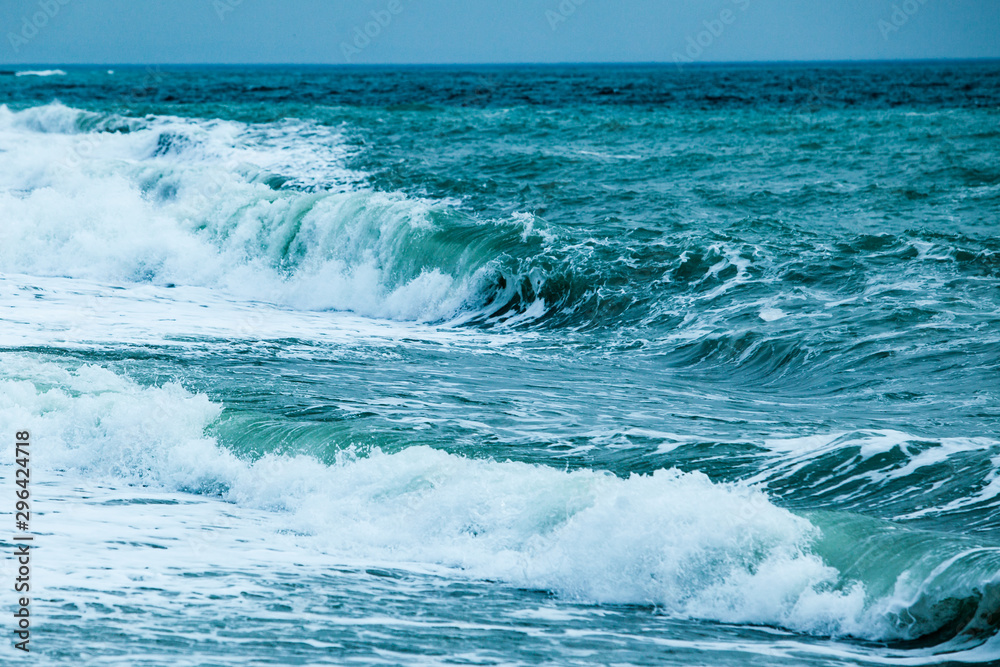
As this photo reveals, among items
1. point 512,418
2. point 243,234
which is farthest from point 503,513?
point 243,234

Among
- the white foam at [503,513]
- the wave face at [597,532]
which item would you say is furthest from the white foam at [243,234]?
the wave face at [597,532]

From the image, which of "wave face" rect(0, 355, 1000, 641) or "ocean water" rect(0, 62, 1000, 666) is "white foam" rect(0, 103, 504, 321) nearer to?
"ocean water" rect(0, 62, 1000, 666)

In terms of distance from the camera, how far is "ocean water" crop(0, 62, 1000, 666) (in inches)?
204

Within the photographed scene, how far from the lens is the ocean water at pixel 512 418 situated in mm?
5176

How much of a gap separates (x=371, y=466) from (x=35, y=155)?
74.9 feet

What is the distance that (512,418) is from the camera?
8.28 meters

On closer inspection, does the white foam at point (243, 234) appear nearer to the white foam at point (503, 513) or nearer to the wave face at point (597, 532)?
the white foam at point (503, 513)

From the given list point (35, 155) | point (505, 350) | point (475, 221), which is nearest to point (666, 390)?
point (505, 350)

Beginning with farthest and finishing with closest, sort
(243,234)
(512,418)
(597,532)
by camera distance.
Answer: (243,234)
(512,418)
(597,532)

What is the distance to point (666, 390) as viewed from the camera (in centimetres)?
937

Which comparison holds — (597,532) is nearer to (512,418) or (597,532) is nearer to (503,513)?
(503,513)

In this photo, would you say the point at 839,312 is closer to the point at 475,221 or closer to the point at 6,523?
the point at 475,221

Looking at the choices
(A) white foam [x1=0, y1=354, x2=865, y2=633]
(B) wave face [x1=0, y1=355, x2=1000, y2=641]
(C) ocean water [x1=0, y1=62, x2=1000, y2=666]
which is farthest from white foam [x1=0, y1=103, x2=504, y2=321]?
(B) wave face [x1=0, y1=355, x2=1000, y2=641]

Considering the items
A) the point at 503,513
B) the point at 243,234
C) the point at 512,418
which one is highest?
the point at 243,234
